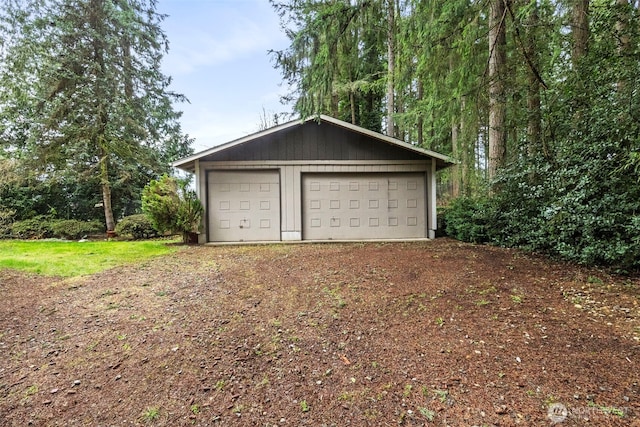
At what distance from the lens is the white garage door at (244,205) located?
831 centimetres

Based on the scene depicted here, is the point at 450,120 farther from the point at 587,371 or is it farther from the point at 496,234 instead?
the point at 587,371

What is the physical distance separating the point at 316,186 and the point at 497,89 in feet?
15.5

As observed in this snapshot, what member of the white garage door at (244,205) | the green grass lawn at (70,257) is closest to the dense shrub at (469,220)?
the white garage door at (244,205)

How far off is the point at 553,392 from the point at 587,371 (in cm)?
40

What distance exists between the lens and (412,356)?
2266 millimetres

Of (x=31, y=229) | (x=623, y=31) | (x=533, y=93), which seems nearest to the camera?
(x=623, y=31)

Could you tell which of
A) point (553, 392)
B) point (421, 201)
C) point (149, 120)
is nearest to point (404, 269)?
point (553, 392)

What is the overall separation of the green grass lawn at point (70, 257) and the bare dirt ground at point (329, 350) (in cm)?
94

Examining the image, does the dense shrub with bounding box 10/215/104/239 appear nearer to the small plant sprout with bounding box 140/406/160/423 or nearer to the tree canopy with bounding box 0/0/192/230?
the tree canopy with bounding box 0/0/192/230

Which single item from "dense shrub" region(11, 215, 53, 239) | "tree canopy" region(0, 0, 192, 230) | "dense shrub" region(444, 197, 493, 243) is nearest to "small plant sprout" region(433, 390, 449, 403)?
"dense shrub" region(444, 197, 493, 243)

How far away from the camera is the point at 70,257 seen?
20.7ft

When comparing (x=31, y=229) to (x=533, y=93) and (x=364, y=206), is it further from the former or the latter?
(x=533, y=93)

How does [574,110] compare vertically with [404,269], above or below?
above

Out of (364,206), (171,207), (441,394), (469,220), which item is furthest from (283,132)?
(441,394)
